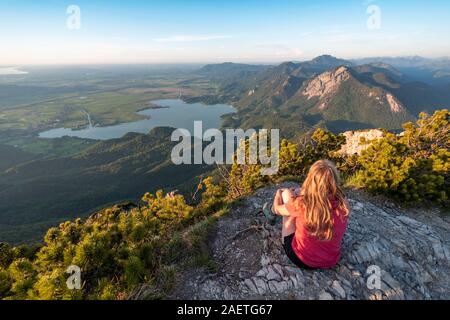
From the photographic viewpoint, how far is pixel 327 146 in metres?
14.3

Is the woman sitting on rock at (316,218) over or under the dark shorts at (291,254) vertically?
over

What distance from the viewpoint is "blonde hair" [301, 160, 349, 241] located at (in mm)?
4156

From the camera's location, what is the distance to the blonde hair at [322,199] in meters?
4.16

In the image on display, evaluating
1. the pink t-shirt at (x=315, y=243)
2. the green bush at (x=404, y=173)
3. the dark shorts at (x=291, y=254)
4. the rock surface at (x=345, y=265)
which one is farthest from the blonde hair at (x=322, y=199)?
the green bush at (x=404, y=173)

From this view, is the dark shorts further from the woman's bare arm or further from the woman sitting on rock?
the woman's bare arm

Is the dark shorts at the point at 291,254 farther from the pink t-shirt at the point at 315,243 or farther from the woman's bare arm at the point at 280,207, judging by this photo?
the woman's bare arm at the point at 280,207

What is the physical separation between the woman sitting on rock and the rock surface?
1.15 feet

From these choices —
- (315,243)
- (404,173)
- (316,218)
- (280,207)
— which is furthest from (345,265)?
(404,173)

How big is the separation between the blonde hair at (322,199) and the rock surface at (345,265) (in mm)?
1087

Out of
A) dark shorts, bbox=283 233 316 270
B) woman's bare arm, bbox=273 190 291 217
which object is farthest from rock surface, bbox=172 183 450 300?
woman's bare arm, bbox=273 190 291 217

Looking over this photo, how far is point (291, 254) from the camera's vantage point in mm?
4871

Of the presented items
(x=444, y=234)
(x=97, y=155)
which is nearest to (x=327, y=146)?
(x=444, y=234)
